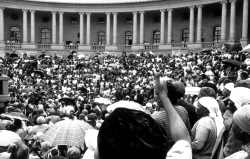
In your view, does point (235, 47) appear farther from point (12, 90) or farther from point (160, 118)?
point (160, 118)

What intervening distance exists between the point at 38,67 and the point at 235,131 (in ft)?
123

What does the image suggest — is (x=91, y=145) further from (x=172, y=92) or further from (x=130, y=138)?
(x=130, y=138)

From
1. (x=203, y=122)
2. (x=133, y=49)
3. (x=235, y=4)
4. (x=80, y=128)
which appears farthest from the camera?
(x=133, y=49)

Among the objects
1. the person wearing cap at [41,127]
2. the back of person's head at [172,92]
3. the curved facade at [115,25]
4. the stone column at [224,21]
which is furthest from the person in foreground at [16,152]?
the stone column at [224,21]

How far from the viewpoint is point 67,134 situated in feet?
24.8

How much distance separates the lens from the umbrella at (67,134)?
7.48 metres

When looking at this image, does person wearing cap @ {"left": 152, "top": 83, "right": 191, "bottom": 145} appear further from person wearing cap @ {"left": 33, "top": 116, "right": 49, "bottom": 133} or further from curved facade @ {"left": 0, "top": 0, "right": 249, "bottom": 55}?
curved facade @ {"left": 0, "top": 0, "right": 249, "bottom": 55}

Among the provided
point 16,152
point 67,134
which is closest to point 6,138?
Result: point 16,152

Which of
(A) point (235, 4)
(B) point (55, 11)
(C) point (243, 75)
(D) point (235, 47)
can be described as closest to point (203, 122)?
(C) point (243, 75)

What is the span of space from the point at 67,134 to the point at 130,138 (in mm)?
5534

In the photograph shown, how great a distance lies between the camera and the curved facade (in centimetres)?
5791

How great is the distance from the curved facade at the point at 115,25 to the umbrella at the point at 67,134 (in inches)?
1920

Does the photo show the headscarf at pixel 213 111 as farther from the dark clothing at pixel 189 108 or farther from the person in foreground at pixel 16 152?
the person in foreground at pixel 16 152

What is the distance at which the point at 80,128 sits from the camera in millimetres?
7797
